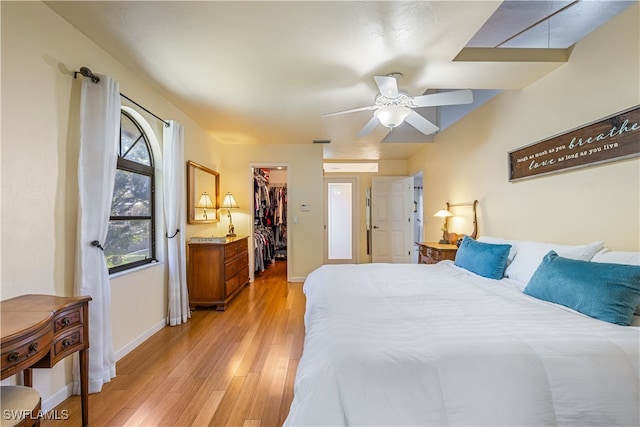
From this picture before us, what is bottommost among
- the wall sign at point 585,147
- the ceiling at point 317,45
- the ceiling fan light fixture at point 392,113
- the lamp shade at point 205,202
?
the lamp shade at point 205,202

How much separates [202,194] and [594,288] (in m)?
4.10

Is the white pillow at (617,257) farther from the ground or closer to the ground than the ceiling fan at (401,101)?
closer to the ground

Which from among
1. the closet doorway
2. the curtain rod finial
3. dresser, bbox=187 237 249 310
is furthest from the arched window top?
the closet doorway

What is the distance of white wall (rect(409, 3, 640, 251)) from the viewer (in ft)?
5.90

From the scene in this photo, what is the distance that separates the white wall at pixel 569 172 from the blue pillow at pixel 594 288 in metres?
0.59

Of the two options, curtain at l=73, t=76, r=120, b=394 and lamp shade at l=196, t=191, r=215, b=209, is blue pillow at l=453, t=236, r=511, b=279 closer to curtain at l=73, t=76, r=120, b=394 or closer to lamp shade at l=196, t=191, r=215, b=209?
curtain at l=73, t=76, r=120, b=394

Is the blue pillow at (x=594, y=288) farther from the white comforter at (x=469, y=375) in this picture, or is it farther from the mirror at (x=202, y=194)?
the mirror at (x=202, y=194)

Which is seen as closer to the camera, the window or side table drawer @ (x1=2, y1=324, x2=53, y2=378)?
side table drawer @ (x1=2, y1=324, x2=53, y2=378)

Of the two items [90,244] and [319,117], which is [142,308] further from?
[319,117]

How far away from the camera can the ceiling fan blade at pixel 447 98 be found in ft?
7.02

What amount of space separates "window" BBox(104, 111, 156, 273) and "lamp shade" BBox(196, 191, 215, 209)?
3.07ft

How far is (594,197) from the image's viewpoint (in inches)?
78.7

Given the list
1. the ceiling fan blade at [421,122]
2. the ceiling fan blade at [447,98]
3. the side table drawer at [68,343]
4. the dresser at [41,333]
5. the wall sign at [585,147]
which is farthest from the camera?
the ceiling fan blade at [421,122]

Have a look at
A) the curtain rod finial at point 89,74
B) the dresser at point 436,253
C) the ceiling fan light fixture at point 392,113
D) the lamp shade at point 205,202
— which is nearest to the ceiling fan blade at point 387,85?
the ceiling fan light fixture at point 392,113
